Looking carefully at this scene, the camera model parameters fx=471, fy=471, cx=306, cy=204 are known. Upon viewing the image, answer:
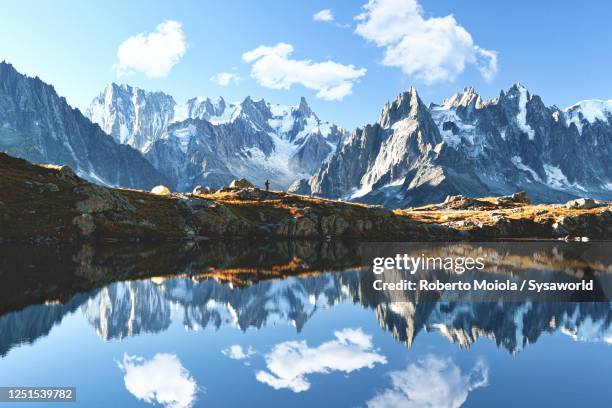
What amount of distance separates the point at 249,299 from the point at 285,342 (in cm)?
1402

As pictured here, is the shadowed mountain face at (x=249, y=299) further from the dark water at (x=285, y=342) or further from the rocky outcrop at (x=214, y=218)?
the rocky outcrop at (x=214, y=218)

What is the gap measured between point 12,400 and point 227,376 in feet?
38.5

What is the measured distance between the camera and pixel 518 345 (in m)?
36.2

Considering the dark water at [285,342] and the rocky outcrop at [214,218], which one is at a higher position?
the rocky outcrop at [214,218]

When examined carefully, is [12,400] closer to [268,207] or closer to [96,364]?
[96,364]

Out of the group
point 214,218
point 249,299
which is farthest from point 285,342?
point 214,218

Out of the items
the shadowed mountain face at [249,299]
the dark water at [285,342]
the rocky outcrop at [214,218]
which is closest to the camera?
the dark water at [285,342]

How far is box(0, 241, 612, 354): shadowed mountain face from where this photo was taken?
1590 inches

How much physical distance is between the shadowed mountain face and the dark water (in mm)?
232

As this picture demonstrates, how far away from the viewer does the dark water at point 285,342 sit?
27422 millimetres

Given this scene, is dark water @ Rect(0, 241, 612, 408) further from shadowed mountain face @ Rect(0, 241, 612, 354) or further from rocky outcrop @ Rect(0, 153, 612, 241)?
rocky outcrop @ Rect(0, 153, 612, 241)

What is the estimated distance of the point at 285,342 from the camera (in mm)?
37312

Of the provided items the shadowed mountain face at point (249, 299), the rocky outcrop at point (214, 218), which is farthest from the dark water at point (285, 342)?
the rocky outcrop at point (214, 218)

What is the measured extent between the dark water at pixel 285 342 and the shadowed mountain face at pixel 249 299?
23cm
